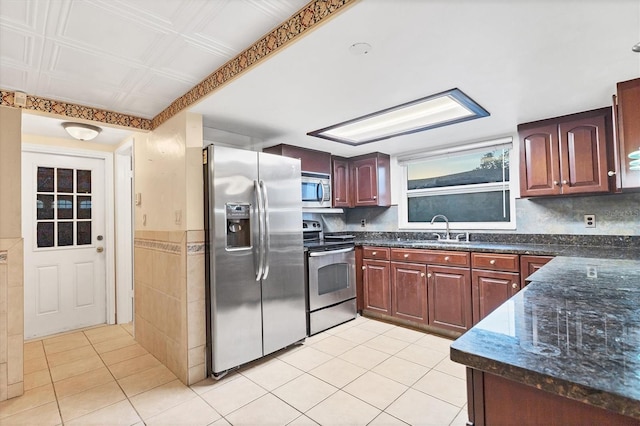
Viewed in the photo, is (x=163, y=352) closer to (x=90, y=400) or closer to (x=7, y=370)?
(x=90, y=400)

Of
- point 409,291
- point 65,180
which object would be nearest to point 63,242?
point 65,180

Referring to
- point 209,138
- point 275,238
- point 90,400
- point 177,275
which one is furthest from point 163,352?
point 209,138

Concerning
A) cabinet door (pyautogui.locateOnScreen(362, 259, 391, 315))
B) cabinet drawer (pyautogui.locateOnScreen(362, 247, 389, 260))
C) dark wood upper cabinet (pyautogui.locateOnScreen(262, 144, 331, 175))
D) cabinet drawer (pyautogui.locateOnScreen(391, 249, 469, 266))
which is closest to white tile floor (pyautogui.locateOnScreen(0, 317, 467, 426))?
cabinet door (pyautogui.locateOnScreen(362, 259, 391, 315))

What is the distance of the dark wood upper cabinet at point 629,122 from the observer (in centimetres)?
199

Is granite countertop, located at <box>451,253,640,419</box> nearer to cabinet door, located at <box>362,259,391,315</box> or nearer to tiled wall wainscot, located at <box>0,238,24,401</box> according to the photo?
cabinet door, located at <box>362,259,391,315</box>

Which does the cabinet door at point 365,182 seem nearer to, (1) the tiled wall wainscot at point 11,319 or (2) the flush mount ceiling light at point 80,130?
(2) the flush mount ceiling light at point 80,130

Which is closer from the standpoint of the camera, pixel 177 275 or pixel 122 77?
pixel 122 77

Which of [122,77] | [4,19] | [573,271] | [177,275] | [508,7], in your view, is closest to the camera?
Answer: [508,7]

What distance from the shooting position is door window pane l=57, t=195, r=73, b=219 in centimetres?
352

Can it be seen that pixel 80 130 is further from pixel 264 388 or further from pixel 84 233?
pixel 264 388

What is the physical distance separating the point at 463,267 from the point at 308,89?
218 centimetres

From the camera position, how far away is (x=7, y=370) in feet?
7.19

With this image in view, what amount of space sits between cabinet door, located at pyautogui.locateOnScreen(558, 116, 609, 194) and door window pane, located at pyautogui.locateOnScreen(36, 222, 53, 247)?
5165mm

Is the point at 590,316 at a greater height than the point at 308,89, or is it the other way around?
the point at 308,89
